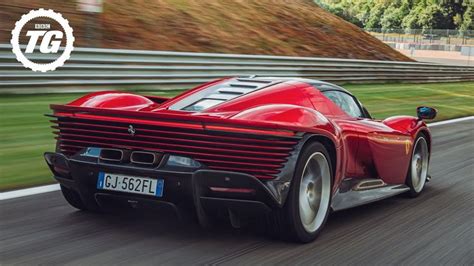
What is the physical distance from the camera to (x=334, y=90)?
568cm

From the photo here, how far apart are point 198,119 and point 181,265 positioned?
35.1 inches

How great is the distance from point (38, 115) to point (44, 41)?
4.52 metres

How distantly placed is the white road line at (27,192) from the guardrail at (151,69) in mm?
5663

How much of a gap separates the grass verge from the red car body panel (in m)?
1.61

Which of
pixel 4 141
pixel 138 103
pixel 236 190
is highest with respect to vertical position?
pixel 138 103

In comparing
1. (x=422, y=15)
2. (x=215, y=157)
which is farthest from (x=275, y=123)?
(x=422, y=15)

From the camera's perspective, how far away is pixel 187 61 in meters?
15.0

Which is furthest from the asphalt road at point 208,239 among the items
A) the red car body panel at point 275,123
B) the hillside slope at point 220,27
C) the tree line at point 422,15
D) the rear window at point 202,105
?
the tree line at point 422,15

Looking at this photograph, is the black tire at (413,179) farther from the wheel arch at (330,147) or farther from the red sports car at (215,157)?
the wheel arch at (330,147)

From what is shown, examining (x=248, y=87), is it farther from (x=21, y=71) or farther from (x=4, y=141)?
(x=21, y=71)

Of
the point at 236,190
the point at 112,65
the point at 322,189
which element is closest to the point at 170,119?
the point at 236,190

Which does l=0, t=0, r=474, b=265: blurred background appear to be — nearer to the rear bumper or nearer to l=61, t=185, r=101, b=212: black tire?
l=61, t=185, r=101, b=212: black tire

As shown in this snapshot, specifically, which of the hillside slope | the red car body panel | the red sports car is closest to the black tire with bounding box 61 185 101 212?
the red sports car

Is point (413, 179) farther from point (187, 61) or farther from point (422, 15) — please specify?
point (422, 15)
